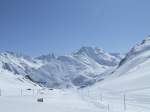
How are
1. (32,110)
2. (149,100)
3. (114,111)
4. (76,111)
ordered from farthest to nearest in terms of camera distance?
(149,100) < (114,111) < (76,111) < (32,110)

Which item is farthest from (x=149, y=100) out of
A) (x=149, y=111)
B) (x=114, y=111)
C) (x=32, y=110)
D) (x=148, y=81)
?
(x=148, y=81)

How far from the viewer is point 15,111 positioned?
90.1ft

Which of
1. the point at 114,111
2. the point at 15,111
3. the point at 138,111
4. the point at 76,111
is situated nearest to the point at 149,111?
the point at 138,111

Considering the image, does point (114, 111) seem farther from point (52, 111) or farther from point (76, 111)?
point (52, 111)

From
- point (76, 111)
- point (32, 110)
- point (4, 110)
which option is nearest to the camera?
point (4, 110)

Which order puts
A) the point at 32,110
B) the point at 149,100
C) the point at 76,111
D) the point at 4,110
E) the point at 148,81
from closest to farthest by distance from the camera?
the point at 4,110
the point at 32,110
the point at 76,111
the point at 149,100
the point at 148,81

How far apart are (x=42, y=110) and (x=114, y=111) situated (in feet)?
41.7

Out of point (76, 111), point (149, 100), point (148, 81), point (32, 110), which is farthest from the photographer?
point (148, 81)

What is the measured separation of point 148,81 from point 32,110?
78159 millimetres

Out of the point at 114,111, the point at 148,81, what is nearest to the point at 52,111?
the point at 114,111

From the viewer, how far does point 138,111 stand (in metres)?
40.4

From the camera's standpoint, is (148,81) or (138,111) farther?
(148,81)

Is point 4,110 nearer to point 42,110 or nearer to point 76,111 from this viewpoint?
point 42,110

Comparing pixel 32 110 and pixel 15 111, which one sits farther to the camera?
pixel 32 110
